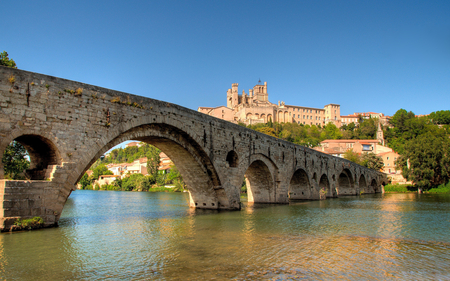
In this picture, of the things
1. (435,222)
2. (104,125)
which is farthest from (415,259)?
(104,125)

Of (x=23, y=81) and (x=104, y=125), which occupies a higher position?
(x=23, y=81)

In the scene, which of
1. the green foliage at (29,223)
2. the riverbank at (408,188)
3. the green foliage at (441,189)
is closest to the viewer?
the green foliage at (29,223)

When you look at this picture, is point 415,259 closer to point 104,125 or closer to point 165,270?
point 165,270

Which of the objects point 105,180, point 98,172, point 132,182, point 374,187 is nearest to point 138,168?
point 105,180

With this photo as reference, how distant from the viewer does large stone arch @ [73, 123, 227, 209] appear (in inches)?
558

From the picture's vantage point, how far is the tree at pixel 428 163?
152 ft

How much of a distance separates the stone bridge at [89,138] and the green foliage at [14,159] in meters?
7.46

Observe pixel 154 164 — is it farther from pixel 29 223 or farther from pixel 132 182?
pixel 29 223

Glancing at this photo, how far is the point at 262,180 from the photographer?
25406mm

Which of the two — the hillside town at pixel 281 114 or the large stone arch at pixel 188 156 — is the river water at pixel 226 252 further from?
the hillside town at pixel 281 114

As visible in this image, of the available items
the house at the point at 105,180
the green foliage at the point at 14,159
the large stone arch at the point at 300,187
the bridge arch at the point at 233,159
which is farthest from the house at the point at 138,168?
the bridge arch at the point at 233,159

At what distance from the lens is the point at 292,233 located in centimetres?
1219

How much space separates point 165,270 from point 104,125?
691 cm

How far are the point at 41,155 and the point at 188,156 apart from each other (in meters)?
7.38
